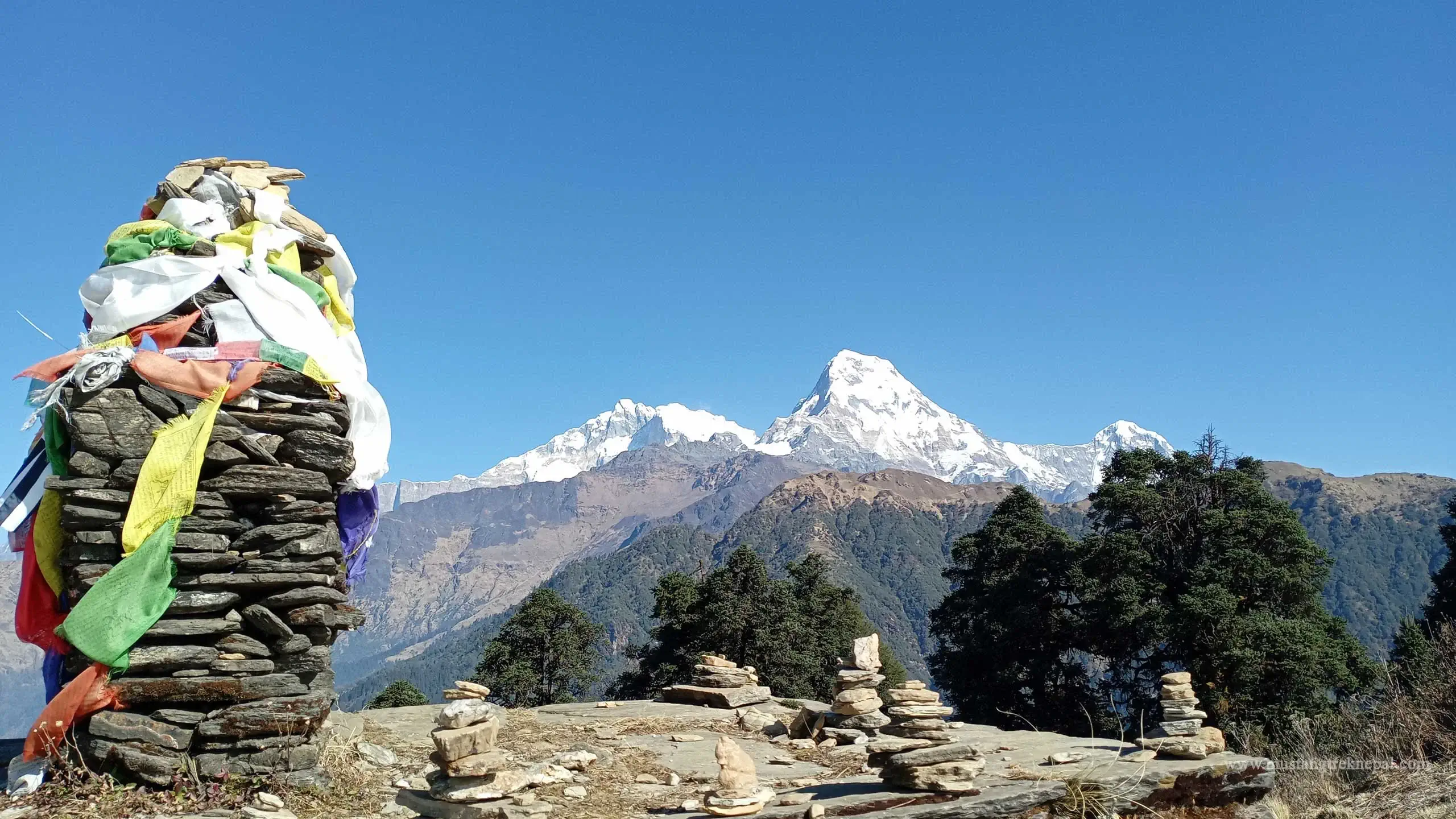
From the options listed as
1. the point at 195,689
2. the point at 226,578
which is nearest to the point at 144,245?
the point at 226,578

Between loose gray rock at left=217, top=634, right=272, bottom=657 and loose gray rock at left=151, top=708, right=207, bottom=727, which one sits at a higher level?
loose gray rock at left=217, top=634, right=272, bottom=657

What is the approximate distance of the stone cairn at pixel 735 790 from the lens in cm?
845

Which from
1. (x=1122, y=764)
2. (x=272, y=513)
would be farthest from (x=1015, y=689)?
(x=272, y=513)

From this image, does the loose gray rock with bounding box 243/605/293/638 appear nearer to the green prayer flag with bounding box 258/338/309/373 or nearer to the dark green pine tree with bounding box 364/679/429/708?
the green prayer flag with bounding box 258/338/309/373

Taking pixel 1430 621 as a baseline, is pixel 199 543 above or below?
above

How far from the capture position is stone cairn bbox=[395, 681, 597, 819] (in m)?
8.45

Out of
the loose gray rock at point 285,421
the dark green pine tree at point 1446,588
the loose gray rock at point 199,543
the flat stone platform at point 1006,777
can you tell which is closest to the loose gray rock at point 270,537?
the loose gray rock at point 199,543

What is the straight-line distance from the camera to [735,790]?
8.68 metres

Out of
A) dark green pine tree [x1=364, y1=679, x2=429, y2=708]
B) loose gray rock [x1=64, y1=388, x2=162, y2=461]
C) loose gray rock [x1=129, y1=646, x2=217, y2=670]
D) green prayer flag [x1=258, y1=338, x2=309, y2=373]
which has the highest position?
green prayer flag [x1=258, y1=338, x2=309, y2=373]

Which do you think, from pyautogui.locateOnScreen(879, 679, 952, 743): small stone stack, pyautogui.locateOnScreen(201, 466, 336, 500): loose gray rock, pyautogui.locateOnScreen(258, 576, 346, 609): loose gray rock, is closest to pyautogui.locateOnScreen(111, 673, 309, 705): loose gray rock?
pyautogui.locateOnScreen(258, 576, 346, 609): loose gray rock

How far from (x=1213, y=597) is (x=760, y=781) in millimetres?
25256

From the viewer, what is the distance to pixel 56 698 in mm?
9492

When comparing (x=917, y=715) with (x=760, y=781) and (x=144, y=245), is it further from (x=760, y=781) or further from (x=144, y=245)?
(x=144, y=245)

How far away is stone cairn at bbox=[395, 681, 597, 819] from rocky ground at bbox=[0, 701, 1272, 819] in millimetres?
344
